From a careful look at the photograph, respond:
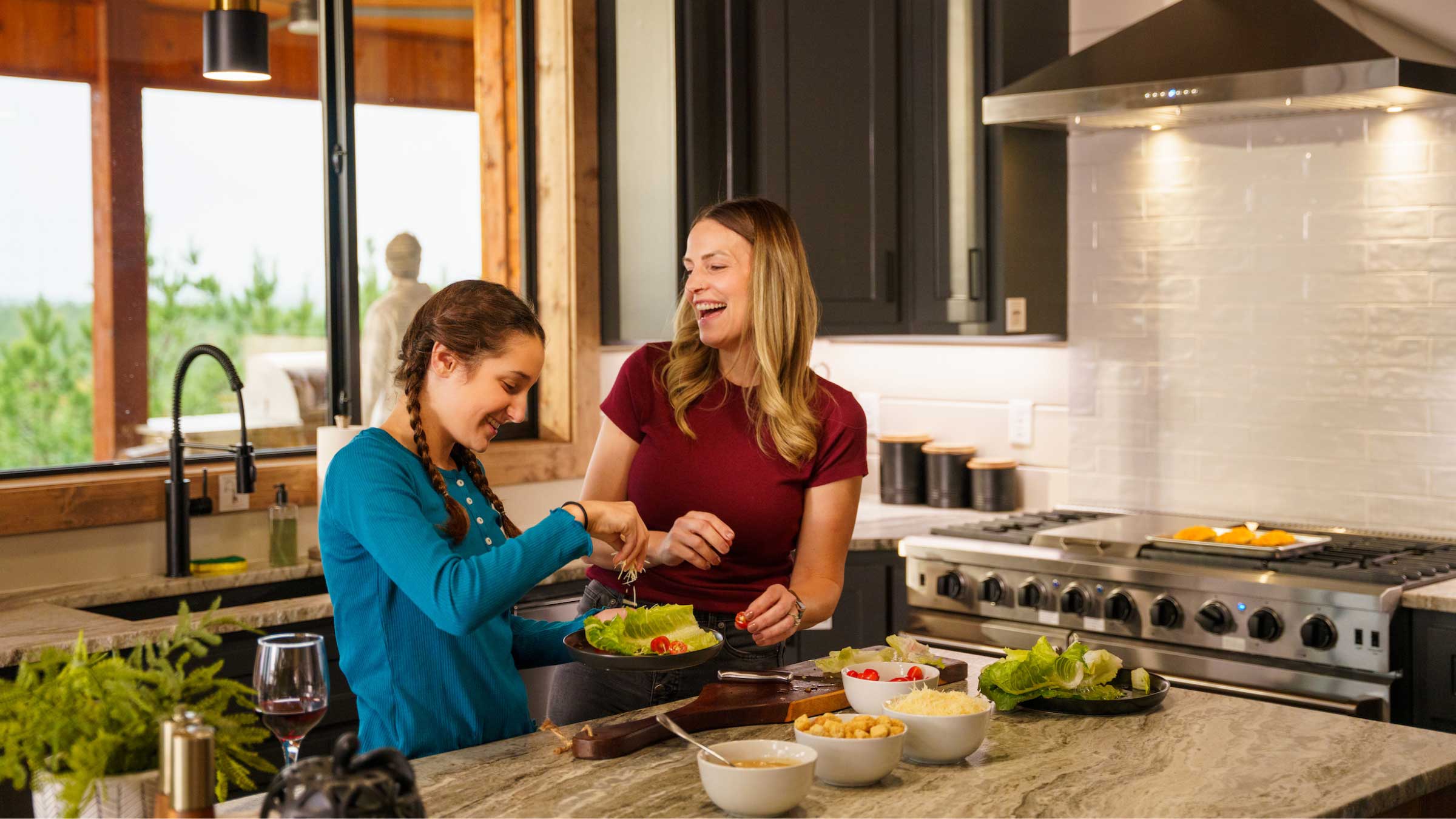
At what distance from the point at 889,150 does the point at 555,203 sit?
1039 mm

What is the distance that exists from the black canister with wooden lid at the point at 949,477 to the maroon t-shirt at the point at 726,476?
1859 millimetres

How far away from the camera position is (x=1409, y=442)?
12.4 ft

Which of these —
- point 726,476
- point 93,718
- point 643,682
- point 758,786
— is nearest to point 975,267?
point 726,476

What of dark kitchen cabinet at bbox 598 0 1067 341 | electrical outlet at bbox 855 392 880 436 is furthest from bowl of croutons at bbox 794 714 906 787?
electrical outlet at bbox 855 392 880 436

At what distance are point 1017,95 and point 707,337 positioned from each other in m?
1.63

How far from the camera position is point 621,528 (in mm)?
2088

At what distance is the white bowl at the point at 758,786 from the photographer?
1.61 m

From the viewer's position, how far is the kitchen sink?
3320mm

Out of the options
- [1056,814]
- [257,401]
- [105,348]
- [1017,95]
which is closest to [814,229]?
[1017,95]

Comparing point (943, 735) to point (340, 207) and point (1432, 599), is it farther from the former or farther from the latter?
point (340, 207)

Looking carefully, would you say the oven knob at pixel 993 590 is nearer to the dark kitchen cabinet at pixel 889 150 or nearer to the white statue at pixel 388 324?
the dark kitchen cabinet at pixel 889 150

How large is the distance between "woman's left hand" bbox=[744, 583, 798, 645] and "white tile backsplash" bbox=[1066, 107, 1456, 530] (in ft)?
7.08

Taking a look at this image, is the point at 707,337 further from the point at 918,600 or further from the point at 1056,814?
the point at 918,600

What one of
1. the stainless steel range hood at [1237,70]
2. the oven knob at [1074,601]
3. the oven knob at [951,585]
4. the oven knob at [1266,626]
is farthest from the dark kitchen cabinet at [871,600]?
the stainless steel range hood at [1237,70]
